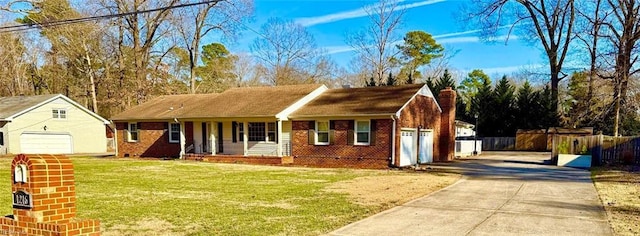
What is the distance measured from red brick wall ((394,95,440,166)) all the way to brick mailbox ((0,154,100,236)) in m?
14.7

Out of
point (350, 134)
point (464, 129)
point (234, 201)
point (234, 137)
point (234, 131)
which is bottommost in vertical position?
point (464, 129)

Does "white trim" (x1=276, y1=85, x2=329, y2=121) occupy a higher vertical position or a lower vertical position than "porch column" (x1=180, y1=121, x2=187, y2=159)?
higher

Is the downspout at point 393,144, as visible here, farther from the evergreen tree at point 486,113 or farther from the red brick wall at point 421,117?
the evergreen tree at point 486,113

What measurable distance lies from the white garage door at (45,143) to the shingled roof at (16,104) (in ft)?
5.81

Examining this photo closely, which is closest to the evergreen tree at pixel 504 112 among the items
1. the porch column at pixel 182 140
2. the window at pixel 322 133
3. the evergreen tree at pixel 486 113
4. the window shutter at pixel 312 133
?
the evergreen tree at pixel 486 113

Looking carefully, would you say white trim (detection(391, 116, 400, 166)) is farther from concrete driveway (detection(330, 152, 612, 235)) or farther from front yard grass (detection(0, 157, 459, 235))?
concrete driveway (detection(330, 152, 612, 235))

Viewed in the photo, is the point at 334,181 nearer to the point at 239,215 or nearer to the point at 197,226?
the point at 239,215

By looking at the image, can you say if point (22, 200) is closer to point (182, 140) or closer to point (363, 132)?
point (363, 132)

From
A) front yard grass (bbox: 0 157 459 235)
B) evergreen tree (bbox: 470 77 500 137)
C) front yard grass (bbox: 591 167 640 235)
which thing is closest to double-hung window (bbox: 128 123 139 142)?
front yard grass (bbox: 0 157 459 235)

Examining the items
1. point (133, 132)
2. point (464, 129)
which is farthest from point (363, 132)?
point (464, 129)

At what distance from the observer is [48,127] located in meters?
30.0

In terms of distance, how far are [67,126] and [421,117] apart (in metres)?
27.6

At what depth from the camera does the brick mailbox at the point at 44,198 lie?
13.0ft

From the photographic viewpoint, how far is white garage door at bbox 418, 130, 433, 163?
20.5 m
